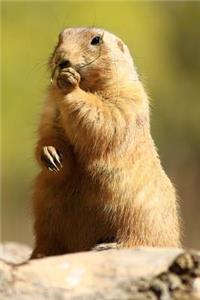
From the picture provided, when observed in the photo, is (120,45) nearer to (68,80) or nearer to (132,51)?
(68,80)

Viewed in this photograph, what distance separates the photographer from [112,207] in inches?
339

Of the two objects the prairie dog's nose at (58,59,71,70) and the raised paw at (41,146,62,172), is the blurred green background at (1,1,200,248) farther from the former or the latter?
the prairie dog's nose at (58,59,71,70)

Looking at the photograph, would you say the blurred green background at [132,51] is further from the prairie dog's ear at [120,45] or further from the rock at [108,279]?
the rock at [108,279]

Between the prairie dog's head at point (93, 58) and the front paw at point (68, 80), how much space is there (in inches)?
3.0

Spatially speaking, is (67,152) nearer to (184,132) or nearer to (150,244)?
(150,244)

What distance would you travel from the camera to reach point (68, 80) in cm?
852

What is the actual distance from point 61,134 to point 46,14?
2057 centimetres

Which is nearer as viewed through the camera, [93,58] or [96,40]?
[93,58]

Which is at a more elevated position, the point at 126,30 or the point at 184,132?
the point at 126,30

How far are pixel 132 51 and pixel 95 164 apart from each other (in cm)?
1697

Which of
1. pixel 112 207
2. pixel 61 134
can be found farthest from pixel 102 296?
pixel 61 134

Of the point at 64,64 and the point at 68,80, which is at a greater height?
the point at 64,64

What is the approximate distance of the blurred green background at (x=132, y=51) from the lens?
26883mm

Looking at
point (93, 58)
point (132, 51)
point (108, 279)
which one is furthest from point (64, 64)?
point (132, 51)
